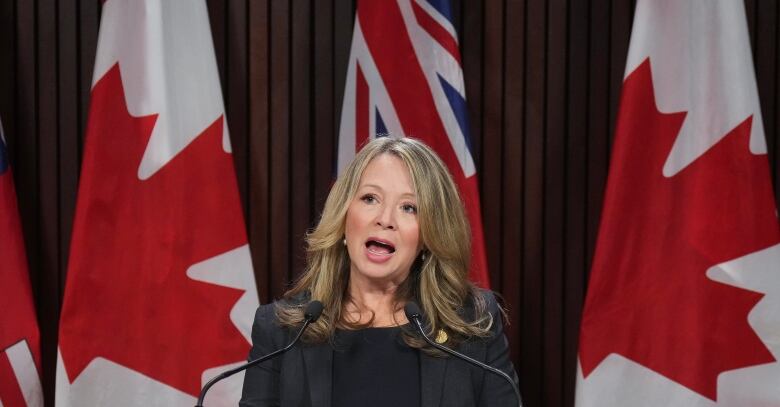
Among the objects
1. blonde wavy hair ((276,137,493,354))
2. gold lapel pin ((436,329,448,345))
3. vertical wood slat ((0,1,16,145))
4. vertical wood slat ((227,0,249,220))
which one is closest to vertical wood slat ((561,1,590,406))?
vertical wood slat ((227,0,249,220))

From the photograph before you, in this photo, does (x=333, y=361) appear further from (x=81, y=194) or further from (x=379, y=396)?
(x=81, y=194)

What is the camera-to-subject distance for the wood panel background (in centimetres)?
268

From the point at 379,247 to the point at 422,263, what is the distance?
148mm

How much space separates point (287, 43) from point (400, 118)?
454 mm

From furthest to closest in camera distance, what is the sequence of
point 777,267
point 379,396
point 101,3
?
point 101,3, point 777,267, point 379,396

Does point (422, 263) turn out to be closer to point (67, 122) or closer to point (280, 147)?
point (280, 147)

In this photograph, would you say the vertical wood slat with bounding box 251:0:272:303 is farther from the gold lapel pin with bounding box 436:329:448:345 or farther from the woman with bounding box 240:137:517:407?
the gold lapel pin with bounding box 436:329:448:345

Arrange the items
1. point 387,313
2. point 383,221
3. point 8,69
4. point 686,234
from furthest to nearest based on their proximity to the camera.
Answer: point 8,69 < point 686,234 < point 387,313 < point 383,221

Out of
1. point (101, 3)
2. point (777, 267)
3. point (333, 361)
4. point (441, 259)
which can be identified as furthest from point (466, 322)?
point (101, 3)

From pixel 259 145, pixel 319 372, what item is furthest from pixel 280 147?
pixel 319 372

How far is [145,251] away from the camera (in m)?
2.44

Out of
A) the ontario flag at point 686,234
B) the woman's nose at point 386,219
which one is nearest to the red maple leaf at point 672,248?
the ontario flag at point 686,234

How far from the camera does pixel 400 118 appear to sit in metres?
2.52

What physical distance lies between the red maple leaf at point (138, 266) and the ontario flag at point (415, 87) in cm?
48
